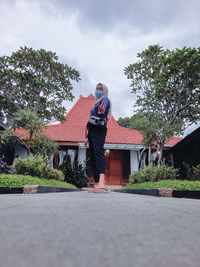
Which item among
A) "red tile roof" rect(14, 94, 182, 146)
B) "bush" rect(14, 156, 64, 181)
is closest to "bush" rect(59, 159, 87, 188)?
"red tile roof" rect(14, 94, 182, 146)

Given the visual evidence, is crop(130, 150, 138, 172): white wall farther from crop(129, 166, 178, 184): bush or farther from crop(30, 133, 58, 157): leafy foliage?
crop(30, 133, 58, 157): leafy foliage

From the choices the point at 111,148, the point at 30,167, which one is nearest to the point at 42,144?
the point at 30,167

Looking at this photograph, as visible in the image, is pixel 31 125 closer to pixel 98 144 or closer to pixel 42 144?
pixel 42 144

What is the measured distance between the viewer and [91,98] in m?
18.5

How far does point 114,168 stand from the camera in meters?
14.7

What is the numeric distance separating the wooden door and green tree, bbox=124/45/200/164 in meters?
5.09

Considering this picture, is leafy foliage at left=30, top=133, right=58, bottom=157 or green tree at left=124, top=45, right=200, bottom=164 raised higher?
green tree at left=124, top=45, right=200, bottom=164

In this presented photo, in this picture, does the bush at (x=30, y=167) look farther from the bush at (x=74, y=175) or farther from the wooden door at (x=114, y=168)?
the wooden door at (x=114, y=168)

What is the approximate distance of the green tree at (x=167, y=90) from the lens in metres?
8.78

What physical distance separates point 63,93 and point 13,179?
6.82m

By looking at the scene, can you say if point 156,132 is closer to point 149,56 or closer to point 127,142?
point 149,56

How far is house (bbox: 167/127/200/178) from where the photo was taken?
9384mm

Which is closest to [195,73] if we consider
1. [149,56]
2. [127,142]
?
[149,56]

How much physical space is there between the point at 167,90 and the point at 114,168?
284 inches
